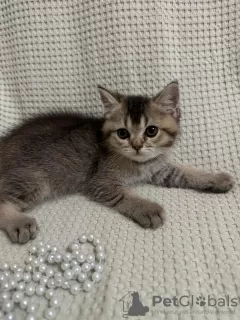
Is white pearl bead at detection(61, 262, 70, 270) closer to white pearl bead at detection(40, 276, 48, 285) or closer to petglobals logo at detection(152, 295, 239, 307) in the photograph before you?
white pearl bead at detection(40, 276, 48, 285)

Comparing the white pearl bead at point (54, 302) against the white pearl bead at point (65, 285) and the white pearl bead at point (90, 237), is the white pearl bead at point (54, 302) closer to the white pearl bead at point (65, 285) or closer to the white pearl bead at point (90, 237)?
the white pearl bead at point (65, 285)

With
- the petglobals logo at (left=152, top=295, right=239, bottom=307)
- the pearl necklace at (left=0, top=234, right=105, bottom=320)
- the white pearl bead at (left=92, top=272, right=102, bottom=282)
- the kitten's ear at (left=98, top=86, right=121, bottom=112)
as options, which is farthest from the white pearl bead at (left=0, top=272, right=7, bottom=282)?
the kitten's ear at (left=98, top=86, right=121, bottom=112)

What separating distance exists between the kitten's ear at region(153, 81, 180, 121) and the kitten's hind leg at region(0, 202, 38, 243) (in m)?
0.58

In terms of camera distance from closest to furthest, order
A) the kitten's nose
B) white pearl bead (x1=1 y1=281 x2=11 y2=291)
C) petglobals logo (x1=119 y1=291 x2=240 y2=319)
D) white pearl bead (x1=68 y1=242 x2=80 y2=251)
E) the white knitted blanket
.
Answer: petglobals logo (x1=119 y1=291 x2=240 y2=319)
white pearl bead (x1=1 y1=281 x2=11 y2=291)
white pearl bead (x1=68 y1=242 x2=80 y2=251)
the white knitted blanket
the kitten's nose

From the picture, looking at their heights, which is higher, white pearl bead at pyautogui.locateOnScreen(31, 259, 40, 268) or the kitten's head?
A: the kitten's head

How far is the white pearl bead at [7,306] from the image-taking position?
0.76 m

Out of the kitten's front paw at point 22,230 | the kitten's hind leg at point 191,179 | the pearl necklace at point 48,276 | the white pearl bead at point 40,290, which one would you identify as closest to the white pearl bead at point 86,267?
→ the pearl necklace at point 48,276

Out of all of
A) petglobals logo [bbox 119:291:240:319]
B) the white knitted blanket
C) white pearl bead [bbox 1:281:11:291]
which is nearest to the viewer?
petglobals logo [bbox 119:291:240:319]

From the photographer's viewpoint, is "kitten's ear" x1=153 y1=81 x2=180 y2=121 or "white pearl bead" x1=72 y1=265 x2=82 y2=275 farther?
"kitten's ear" x1=153 y1=81 x2=180 y2=121

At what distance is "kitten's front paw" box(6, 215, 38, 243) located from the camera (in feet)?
3.22

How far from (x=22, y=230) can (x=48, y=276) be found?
19 centimetres

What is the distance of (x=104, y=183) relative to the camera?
123 centimetres

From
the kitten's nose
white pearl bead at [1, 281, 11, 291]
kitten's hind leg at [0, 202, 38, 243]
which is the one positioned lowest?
kitten's hind leg at [0, 202, 38, 243]

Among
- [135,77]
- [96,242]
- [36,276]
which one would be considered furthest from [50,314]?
[135,77]
